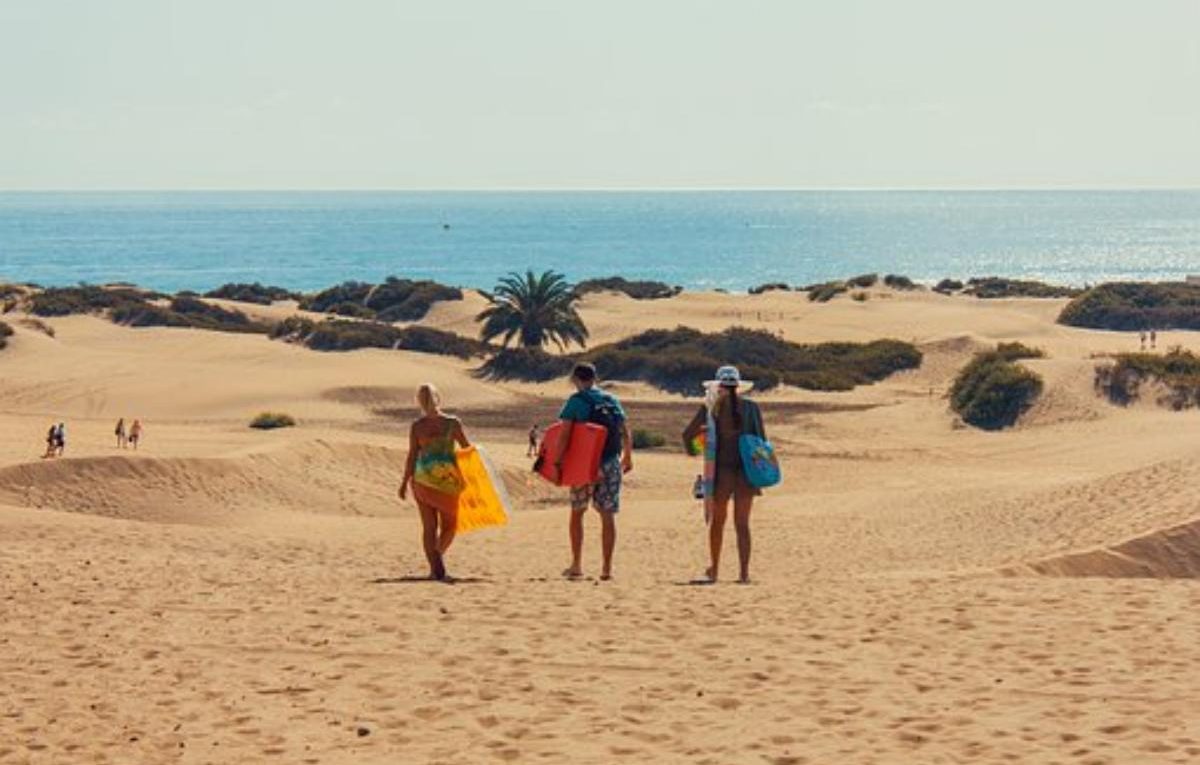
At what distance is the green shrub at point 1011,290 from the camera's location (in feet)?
238

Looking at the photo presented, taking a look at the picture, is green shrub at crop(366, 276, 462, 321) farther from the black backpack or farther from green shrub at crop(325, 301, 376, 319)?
the black backpack

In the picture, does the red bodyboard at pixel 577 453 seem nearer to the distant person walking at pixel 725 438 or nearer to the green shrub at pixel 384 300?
the distant person walking at pixel 725 438

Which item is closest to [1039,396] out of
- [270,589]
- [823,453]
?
[823,453]

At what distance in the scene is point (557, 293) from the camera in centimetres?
4666

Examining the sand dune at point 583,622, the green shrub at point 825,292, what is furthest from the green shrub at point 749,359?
the green shrub at point 825,292

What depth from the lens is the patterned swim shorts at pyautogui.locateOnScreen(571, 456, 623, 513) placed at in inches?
489

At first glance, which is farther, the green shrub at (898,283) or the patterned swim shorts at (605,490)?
the green shrub at (898,283)

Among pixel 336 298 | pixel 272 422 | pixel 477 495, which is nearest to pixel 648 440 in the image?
pixel 272 422

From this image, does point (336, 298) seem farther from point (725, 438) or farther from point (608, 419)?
point (725, 438)

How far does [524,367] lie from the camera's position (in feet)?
142

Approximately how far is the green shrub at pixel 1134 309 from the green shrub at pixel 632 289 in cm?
1759

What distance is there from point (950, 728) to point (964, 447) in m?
24.3

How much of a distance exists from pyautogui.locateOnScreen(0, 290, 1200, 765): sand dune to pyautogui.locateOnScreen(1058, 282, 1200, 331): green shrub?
32.7 m

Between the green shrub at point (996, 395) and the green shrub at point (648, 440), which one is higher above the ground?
the green shrub at point (996, 395)
